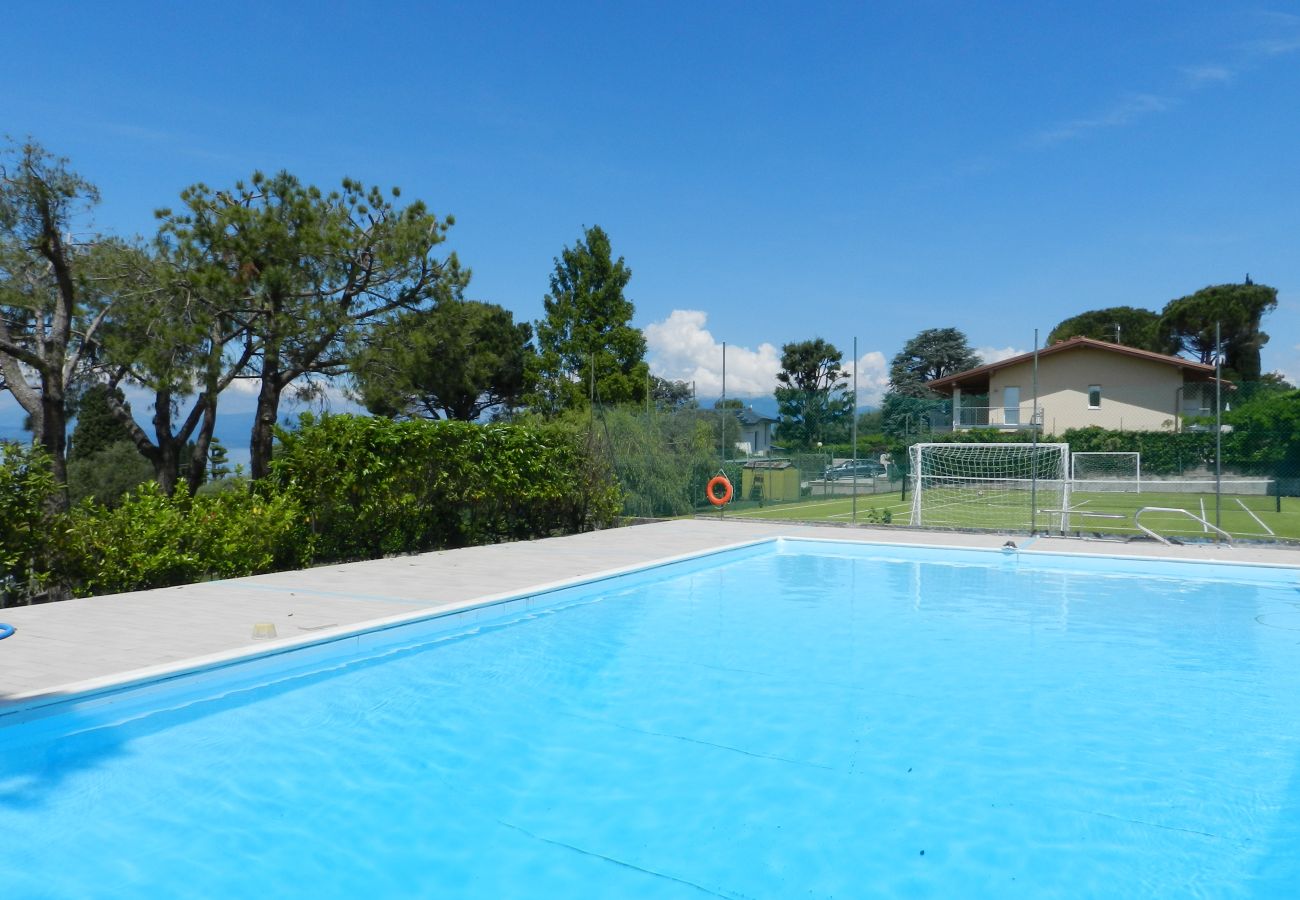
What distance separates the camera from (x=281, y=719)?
5.14m

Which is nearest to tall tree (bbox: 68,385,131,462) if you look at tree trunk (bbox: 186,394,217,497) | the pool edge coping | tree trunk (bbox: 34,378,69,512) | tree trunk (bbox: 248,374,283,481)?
tree trunk (bbox: 186,394,217,497)

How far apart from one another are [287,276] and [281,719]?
13.2m

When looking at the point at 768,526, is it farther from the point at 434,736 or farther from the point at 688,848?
the point at 688,848

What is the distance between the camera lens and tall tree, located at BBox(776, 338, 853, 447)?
50.0 metres

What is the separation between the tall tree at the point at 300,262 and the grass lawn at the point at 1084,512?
8.92 m

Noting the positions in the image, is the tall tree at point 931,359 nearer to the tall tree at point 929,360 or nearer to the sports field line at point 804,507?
the tall tree at point 929,360

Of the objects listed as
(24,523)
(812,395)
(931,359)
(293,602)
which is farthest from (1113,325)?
(24,523)

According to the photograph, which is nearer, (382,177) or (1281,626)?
(1281,626)

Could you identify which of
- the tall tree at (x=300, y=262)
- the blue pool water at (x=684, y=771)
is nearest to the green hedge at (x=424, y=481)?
the blue pool water at (x=684, y=771)


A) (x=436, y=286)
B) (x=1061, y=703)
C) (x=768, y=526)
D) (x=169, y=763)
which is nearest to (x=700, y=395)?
(x=768, y=526)

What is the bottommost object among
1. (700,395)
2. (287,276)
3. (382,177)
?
(700,395)

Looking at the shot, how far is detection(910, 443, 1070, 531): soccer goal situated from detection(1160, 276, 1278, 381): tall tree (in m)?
29.4

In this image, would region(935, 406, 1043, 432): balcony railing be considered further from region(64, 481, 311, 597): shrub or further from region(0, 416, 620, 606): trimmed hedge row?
region(64, 481, 311, 597): shrub

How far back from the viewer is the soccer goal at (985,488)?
52.9 ft
